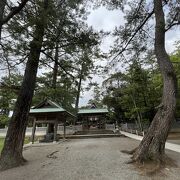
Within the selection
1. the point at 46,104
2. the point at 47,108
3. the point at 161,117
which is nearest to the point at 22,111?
the point at 161,117

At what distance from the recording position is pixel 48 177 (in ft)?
21.6

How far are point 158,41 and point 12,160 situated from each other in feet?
25.5

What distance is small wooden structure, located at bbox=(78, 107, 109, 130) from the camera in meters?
31.1

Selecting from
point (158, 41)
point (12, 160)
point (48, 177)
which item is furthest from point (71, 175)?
point (158, 41)

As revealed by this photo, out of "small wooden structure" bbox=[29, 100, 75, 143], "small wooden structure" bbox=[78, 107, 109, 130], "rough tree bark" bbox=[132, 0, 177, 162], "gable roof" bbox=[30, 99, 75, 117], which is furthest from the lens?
"small wooden structure" bbox=[78, 107, 109, 130]

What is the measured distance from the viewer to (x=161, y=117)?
805 cm

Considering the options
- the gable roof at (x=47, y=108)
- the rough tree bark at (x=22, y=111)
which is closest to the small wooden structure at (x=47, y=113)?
the gable roof at (x=47, y=108)

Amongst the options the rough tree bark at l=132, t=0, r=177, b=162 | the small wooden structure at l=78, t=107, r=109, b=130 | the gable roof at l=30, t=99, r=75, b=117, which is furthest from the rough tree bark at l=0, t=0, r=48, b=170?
the small wooden structure at l=78, t=107, r=109, b=130

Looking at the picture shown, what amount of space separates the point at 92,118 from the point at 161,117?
80.5 feet

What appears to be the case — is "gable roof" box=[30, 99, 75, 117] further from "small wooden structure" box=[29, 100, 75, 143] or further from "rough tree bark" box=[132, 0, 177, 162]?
"rough tree bark" box=[132, 0, 177, 162]

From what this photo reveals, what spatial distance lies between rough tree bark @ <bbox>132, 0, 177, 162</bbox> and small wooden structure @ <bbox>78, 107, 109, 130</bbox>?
22.2 meters

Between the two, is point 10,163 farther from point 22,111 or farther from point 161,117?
point 161,117

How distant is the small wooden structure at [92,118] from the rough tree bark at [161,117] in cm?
2223

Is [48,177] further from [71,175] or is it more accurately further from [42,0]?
[42,0]
